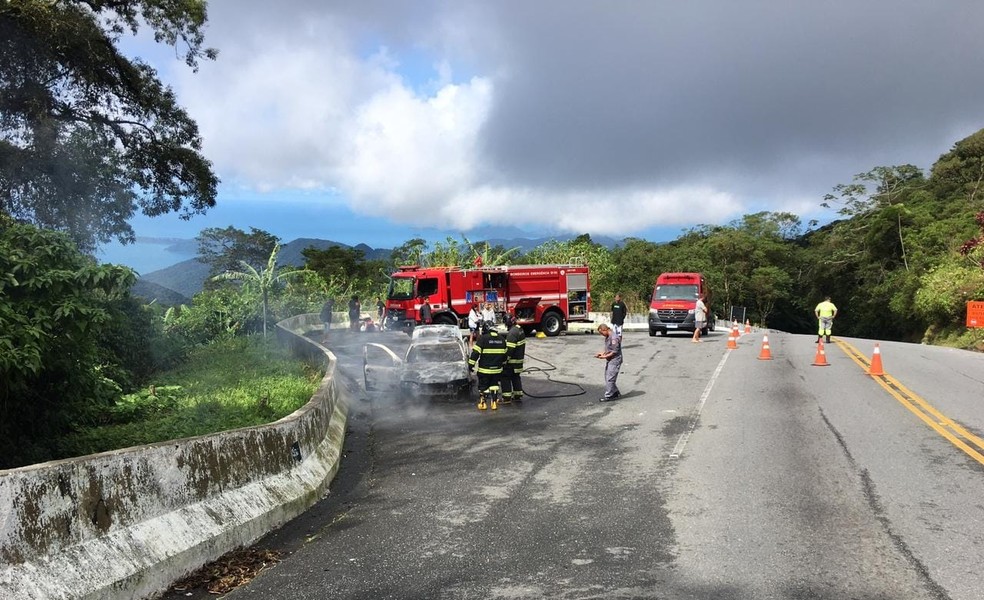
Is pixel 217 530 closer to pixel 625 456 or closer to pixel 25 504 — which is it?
pixel 25 504

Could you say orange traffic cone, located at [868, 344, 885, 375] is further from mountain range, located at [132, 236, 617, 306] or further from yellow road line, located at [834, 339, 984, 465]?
mountain range, located at [132, 236, 617, 306]

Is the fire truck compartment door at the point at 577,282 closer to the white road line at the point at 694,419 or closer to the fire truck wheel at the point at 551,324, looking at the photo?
the fire truck wheel at the point at 551,324

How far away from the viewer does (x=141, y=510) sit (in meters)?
4.75

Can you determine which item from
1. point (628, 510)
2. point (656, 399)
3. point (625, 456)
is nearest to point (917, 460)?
point (625, 456)

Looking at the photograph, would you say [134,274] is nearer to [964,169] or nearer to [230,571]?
[230,571]

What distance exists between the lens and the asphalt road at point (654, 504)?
4652 millimetres

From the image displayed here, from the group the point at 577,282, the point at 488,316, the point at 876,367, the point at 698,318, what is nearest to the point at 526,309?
the point at 577,282

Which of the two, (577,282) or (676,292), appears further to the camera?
(577,282)

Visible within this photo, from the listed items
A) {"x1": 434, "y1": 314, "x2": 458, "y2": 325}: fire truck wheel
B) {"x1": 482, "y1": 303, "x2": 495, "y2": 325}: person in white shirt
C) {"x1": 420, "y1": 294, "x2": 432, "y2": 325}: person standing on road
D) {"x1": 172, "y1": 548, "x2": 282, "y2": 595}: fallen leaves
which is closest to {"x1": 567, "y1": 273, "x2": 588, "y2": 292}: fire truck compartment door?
{"x1": 434, "y1": 314, "x2": 458, "y2": 325}: fire truck wheel

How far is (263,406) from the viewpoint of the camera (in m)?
10.3

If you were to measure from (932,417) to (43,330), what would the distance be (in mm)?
11347

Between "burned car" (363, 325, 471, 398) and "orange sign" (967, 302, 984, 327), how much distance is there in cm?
2153

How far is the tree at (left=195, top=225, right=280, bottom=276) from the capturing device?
68.1m

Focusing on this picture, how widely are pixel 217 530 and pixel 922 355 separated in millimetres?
21322
